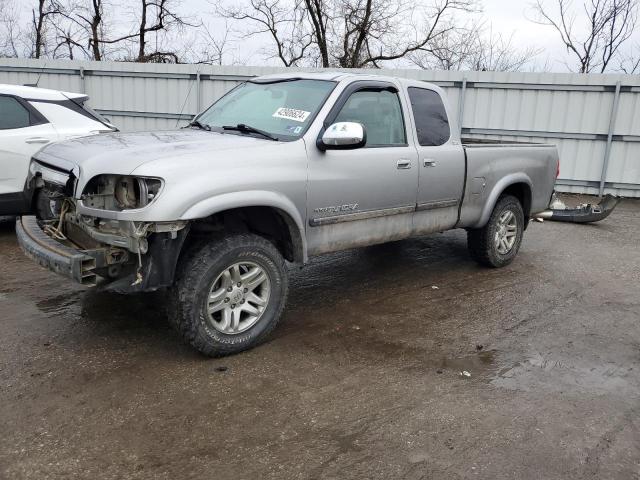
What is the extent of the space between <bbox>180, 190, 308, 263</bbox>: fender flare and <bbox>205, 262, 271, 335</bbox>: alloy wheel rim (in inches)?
14.6

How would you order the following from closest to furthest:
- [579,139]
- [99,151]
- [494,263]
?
[99,151] → [494,263] → [579,139]

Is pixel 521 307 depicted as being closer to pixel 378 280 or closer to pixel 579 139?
pixel 378 280

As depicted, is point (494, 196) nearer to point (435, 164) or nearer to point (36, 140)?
point (435, 164)

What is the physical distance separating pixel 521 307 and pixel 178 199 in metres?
3.37

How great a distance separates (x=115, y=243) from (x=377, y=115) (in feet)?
8.23

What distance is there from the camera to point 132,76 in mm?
13469

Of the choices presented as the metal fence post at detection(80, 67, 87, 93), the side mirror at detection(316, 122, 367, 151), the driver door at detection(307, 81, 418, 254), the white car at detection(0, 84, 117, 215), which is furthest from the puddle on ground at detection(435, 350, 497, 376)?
the metal fence post at detection(80, 67, 87, 93)

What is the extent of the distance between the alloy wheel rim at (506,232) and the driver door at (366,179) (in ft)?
5.60

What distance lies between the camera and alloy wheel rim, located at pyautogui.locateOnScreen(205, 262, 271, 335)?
3898 mm

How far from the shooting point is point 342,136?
4.20 metres

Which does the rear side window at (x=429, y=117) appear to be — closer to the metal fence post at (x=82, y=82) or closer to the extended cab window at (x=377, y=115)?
the extended cab window at (x=377, y=115)

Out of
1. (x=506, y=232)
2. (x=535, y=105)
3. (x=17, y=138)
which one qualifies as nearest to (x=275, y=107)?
(x=506, y=232)

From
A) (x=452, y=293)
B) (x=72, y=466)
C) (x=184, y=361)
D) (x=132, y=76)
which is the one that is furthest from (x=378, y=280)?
(x=132, y=76)

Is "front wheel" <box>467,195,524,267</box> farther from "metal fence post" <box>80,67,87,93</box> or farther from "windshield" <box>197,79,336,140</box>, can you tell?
"metal fence post" <box>80,67,87,93</box>
